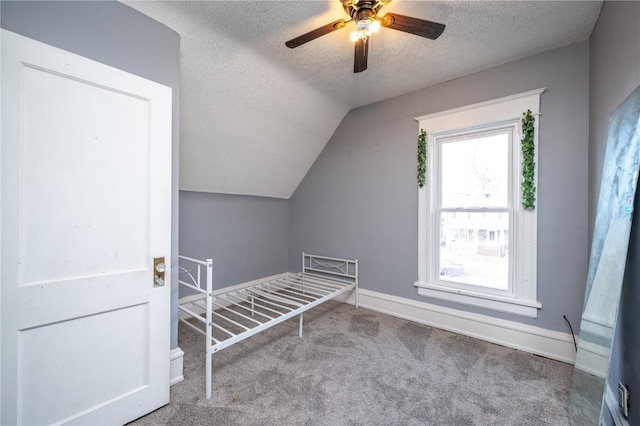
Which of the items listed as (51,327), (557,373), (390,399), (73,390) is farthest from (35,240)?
(557,373)

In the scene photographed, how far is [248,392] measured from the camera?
1.73 meters

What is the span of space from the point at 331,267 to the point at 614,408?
104 inches

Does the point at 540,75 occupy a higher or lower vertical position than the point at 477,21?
lower

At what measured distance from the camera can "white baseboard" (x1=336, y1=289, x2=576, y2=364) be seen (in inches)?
84.1

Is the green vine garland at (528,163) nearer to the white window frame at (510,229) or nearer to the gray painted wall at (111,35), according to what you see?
the white window frame at (510,229)

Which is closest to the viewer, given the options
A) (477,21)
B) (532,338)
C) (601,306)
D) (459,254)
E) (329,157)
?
(601,306)

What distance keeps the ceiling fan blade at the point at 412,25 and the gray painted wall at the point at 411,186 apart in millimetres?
1341

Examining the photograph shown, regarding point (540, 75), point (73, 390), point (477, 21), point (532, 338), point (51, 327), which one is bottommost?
point (532, 338)

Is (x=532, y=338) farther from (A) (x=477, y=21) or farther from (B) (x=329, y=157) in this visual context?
(B) (x=329, y=157)

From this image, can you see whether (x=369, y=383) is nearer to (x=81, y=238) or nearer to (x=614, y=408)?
(x=614, y=408)

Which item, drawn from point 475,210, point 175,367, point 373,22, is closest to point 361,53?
point 373,22

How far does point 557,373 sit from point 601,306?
3.08 ft

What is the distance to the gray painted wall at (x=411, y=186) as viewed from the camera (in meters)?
2.09

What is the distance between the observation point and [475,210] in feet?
8.43
